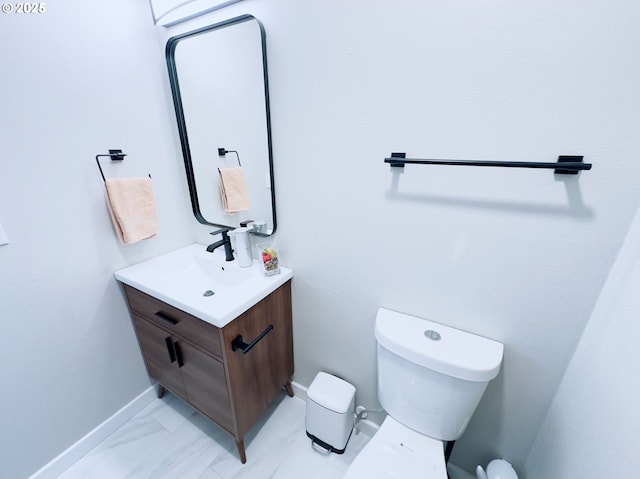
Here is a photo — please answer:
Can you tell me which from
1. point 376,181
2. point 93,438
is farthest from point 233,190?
point 93,438

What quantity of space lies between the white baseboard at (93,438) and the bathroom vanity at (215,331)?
0.66 ft

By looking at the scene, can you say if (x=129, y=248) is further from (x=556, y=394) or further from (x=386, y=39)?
(x=556, y=394)

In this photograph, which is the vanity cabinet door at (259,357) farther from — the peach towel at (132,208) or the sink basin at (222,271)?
the peach towel at (132,208)

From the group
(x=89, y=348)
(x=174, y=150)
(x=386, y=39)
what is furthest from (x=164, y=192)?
(x=386, y=39)

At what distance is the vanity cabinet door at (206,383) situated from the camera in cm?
104

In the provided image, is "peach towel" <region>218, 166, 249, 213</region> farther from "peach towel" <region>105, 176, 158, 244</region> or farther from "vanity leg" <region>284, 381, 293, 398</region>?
"vanity leg" <region>284, 381, 293, 398</region>

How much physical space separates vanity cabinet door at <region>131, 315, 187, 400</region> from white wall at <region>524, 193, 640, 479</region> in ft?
4.65

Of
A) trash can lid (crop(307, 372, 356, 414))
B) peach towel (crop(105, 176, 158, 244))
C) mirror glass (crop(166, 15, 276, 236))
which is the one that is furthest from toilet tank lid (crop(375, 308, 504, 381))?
peach towel (crop(105, 176, 158, 244))

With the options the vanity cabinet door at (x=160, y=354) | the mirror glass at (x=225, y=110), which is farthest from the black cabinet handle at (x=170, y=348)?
the mirror glass at (x=225, y=110)

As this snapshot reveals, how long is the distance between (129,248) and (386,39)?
55.5 inches

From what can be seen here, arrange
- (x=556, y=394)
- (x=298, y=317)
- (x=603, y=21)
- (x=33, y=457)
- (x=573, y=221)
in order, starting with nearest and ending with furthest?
(x=603, y=21), (x=573, y=221), (x=556, y=394), (x=33, y=457), (x=298, y=317)

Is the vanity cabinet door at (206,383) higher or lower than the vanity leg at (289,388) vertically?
higher

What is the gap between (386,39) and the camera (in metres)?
0.80

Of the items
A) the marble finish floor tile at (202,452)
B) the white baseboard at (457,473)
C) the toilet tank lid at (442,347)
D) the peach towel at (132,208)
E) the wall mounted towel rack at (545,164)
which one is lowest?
the marble finish floor tile at (202,452)
